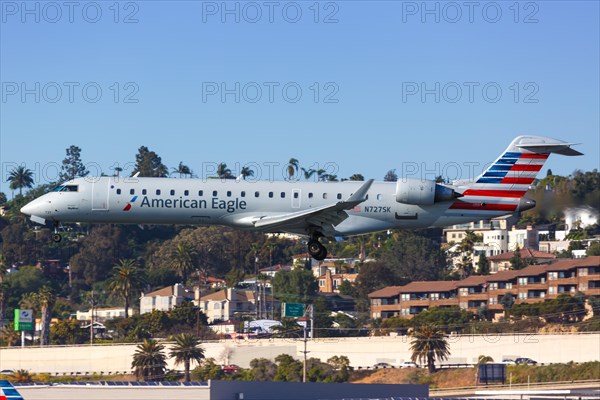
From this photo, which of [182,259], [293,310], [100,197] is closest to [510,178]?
[100,197]

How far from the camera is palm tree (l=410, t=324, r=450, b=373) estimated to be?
96.8m

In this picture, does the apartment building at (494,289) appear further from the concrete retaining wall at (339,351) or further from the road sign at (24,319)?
the road sign at (24,319)

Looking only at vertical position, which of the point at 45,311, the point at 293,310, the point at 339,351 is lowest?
the point at 339,351

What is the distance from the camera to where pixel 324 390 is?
61.6 metres

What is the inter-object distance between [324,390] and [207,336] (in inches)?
2340

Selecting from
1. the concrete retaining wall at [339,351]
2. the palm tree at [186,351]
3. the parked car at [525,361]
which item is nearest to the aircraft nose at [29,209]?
the concrete retaining wall at [339,351]

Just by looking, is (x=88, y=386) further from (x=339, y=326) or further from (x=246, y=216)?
(x=339, y=326)

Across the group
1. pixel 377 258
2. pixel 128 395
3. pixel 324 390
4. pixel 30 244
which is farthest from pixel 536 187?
pixel 30 244

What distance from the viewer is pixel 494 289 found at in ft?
452

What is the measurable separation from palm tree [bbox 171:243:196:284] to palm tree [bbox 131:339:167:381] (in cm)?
7644

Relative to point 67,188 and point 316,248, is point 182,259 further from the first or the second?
point 316,248

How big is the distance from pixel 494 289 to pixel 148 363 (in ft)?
179

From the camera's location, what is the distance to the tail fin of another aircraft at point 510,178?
48031mm

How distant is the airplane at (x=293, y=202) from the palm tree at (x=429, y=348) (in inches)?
1958
